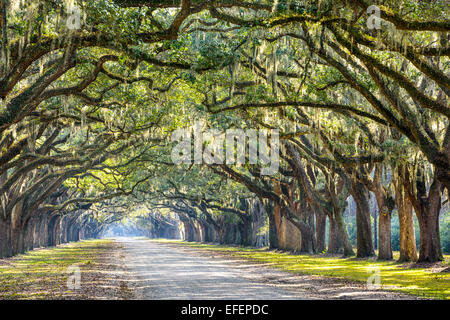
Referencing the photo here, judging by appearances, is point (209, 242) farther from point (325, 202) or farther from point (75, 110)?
point (75, 110)

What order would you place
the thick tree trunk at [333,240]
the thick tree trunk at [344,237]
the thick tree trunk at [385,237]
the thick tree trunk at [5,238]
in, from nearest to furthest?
the thick tree trunk at [385,237] → the thick tree trunk at [344,237] → the thick tree trunk at [5,238] → the thick tree trunk at [333,240]

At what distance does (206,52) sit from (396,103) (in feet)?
16.9

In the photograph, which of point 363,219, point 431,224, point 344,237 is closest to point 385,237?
point 363,219

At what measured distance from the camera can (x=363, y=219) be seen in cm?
2531

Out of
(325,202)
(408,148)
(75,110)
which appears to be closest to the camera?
(408,148)

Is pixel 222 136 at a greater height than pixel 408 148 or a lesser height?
greater

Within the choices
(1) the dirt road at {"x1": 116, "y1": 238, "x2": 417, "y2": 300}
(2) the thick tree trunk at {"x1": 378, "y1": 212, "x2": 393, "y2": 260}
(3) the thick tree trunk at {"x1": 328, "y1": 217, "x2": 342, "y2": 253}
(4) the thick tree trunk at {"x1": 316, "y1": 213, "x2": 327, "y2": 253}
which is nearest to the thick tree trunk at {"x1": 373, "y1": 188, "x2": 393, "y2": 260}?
(2) the thick tree trunk at {"x1": 378, "y1": 212, "x2": 393, "y2": 260}

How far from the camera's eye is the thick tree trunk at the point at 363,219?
979 inches

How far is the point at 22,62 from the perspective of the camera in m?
10.9

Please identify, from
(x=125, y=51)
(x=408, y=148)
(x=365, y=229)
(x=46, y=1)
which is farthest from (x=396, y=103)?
(x=365, y=229)

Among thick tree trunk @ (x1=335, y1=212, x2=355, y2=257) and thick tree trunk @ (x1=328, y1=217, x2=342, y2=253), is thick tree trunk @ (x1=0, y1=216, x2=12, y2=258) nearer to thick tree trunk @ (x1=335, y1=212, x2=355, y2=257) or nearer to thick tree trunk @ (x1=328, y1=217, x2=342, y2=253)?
thick tree trunk @ (x1=335, y1=212, x2=355, y2=257)

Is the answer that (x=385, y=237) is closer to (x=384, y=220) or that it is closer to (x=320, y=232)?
(x=384, y=220)

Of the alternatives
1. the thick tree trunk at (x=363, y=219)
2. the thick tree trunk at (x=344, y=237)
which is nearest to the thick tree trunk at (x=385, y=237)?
the thick tree trunk at (x=363, y=219)

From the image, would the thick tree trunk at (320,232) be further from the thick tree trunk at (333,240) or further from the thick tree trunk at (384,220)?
the thick tree trunk at (384,220)
